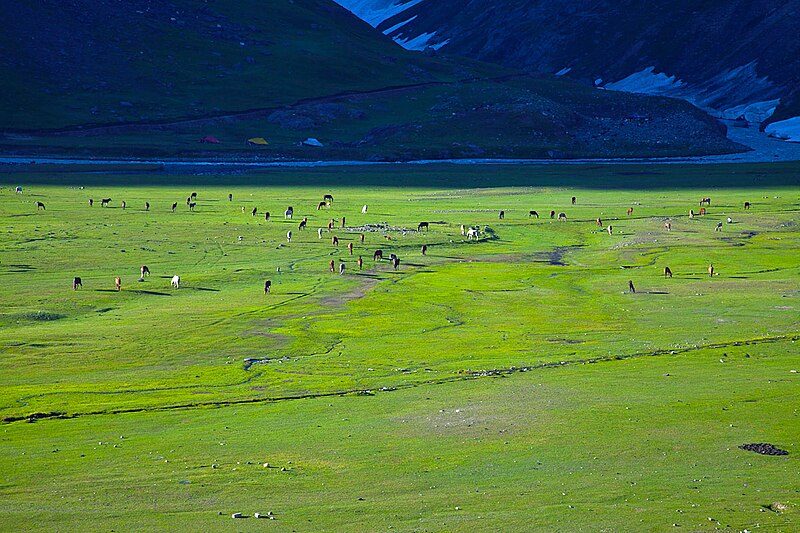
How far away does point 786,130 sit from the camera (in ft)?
582

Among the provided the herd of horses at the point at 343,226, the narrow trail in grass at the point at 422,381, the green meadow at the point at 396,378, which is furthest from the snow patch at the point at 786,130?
the narrow trail in grass at the point at 422,381

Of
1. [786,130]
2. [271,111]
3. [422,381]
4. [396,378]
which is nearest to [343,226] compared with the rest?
[396,378]

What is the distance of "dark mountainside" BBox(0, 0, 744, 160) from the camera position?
15075 centimetres

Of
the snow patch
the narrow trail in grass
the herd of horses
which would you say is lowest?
the narrow trail in grass

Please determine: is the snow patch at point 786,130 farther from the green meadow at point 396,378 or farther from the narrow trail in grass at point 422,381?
the narrow trail in grass at point 422,381

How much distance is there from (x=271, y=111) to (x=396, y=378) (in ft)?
479

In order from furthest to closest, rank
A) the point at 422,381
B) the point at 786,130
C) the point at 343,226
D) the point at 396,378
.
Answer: the point at 786,130 < the point at 343,226 < the point at 396,378 < the point at 422,381

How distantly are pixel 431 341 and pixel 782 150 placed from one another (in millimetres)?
132103

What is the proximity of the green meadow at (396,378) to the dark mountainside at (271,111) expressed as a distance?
76381mm

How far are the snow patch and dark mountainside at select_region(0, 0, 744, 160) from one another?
8713 mm

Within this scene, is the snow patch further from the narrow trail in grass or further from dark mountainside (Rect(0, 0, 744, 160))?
the narrow trail in grass

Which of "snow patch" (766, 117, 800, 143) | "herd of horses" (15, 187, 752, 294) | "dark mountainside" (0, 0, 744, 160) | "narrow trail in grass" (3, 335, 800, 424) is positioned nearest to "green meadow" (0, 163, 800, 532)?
"narrow trail in grass" (3, 335, 800, 424)

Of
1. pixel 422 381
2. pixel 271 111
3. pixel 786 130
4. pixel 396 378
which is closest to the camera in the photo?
pixel 422 381

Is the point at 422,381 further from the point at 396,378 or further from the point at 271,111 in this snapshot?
the point at 271,111
